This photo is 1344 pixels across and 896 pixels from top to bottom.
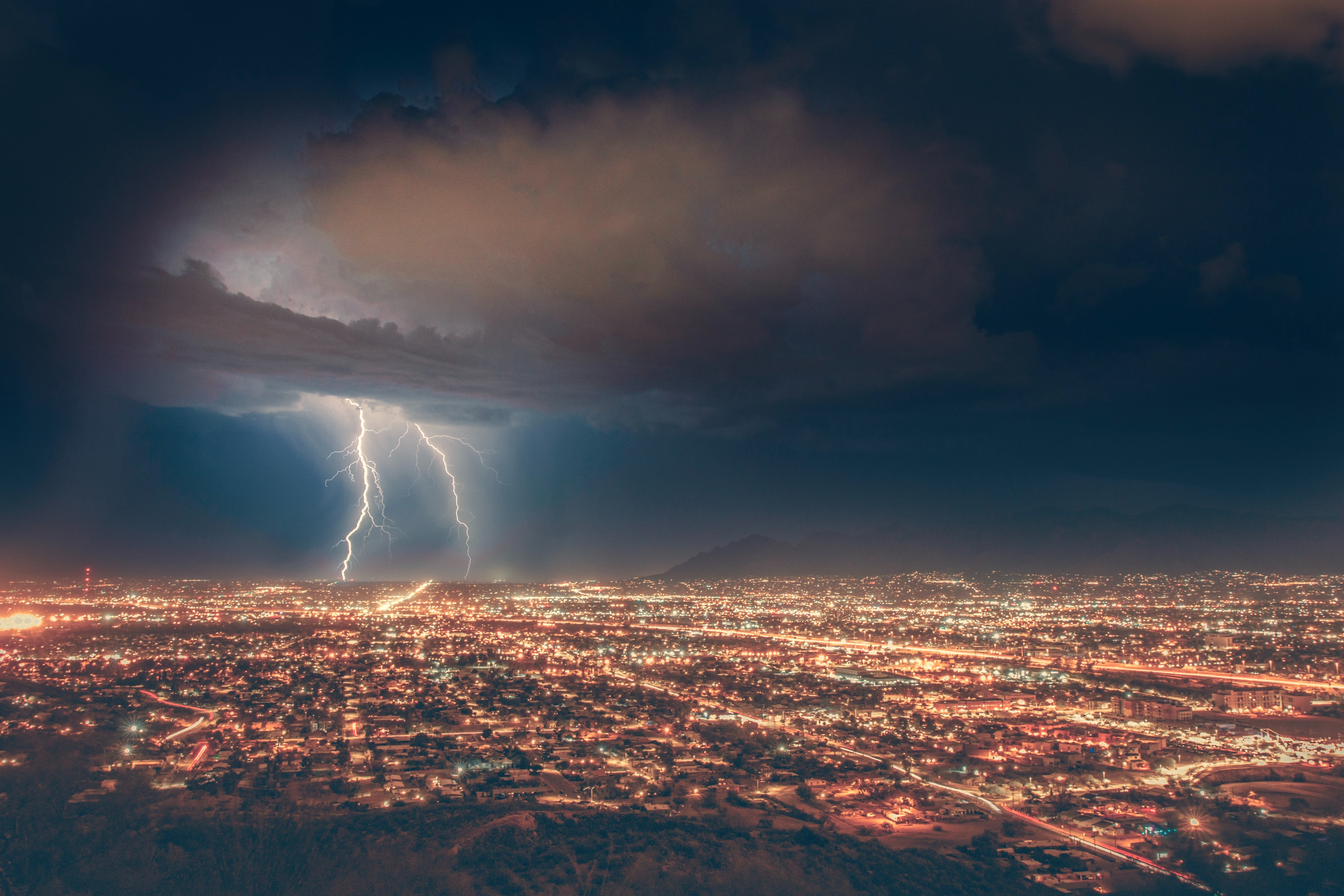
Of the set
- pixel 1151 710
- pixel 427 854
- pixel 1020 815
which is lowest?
pixel 427 854

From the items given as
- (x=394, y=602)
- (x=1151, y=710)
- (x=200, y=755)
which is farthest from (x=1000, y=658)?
(x=394, y=602)

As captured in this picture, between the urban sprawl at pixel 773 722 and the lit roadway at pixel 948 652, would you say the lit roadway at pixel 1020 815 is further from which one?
the lit roadway at pixel 948 652

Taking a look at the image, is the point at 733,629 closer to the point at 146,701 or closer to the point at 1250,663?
the point at 1250,663

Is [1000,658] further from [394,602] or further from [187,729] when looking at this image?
[394,602]

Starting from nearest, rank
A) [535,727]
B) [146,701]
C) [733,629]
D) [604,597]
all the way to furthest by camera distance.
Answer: [535,727], [146,701], [733,629], [604,597]

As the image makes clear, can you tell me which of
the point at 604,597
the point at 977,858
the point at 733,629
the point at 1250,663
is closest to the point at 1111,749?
the point at 977,858

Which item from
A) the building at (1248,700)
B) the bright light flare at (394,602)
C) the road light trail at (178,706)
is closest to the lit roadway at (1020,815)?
the building at (1248,700)

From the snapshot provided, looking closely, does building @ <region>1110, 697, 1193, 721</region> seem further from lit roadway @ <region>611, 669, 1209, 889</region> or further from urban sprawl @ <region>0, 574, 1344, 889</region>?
lit roadway @ <region>611, 669, 1209, 889</region>
